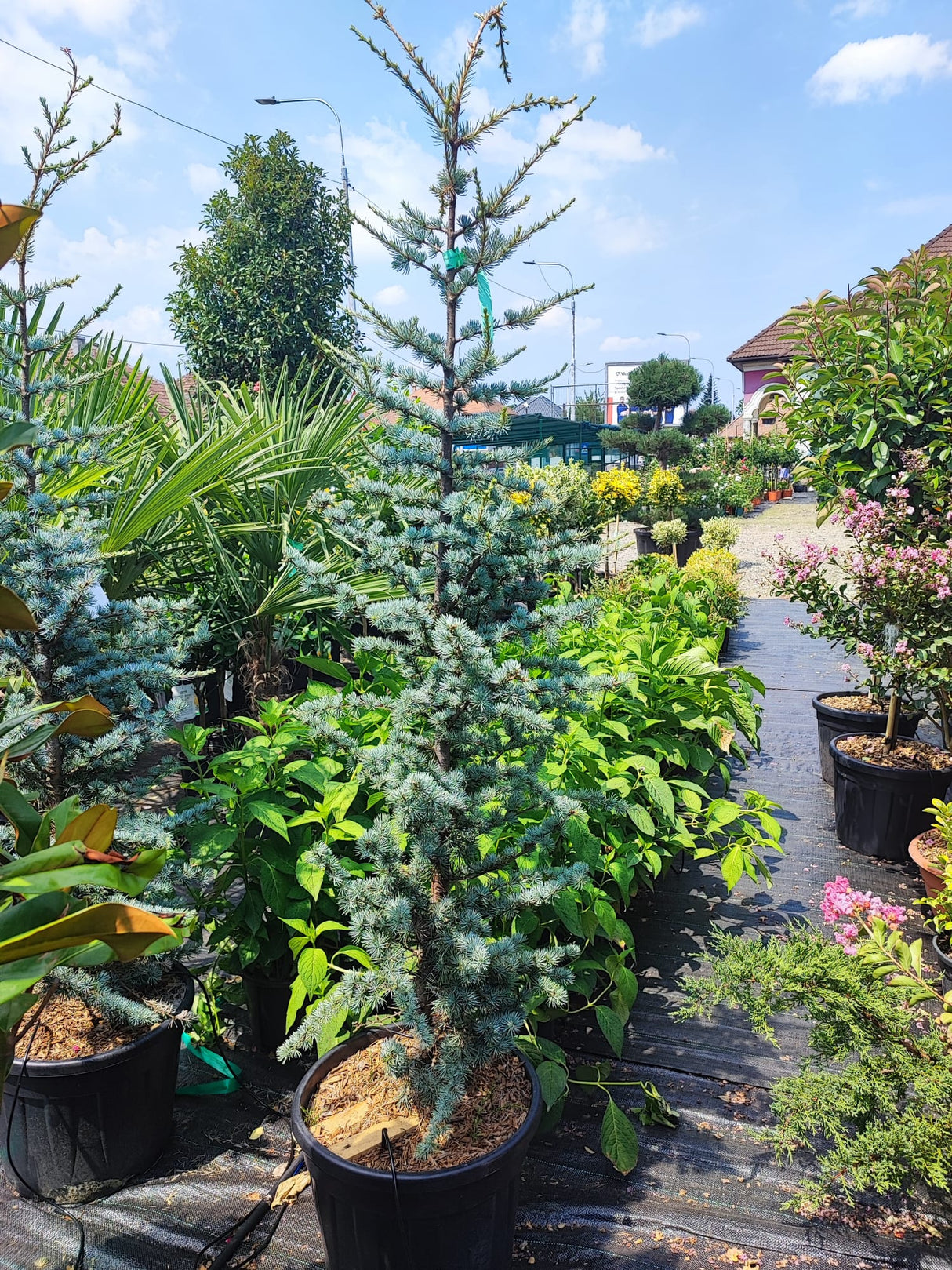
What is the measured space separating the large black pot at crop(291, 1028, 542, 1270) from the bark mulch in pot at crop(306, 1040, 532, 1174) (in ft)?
0.13

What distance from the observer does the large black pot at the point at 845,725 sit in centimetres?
415

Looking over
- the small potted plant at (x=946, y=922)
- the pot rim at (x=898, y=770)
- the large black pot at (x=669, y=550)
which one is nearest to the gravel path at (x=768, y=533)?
the large black pot at (x=669, y=550)

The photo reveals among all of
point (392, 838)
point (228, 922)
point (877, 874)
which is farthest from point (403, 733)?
point (877, 874)

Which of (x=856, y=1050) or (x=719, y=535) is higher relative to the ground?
(x=719, y=535)

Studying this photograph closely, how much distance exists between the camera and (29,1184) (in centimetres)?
188

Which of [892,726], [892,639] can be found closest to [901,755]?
[892,726]

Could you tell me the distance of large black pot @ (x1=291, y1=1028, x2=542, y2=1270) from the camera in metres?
1.41

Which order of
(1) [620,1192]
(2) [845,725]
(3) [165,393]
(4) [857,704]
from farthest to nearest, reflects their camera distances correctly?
1. (3) [165,393]
2. (4) [857,704]
3. (2) [845,725]
4. (1) [620,1192]

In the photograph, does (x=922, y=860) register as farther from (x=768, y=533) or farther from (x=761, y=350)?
(x=761, y=350)

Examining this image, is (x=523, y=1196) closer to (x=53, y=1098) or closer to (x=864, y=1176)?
(x=864, y=1176)

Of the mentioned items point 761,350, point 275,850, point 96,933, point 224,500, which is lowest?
point 275,850

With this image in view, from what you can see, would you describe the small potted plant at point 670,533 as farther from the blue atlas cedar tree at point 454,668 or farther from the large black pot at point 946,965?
the blue atlas cedar tree at point 454,668

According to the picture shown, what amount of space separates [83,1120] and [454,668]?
135cm

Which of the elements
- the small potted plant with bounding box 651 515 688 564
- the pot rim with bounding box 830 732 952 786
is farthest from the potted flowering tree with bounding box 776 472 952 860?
the small potted plant with bounding box 651 515 688 564
